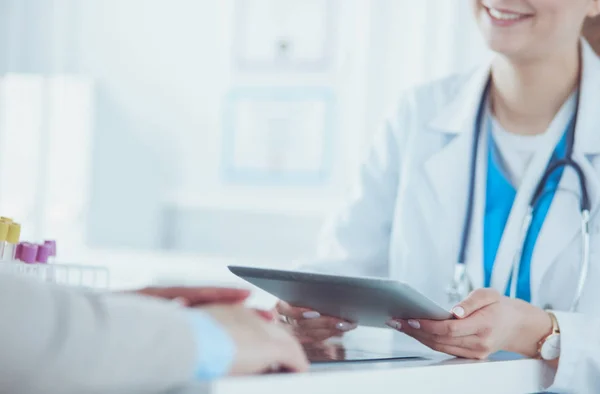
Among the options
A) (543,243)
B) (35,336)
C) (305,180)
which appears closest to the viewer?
(35,336)

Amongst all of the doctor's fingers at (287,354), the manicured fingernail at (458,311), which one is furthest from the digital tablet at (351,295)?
the doctor's fingers at (287,354)

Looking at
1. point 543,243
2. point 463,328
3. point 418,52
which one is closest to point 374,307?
point 463,328

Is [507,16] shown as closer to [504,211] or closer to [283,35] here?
[504,211]

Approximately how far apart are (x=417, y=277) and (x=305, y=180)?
1480mm

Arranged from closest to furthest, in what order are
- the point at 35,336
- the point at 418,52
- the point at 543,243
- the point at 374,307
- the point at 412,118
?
the point at 35,336 < the point at 374,307 < the point at 543,243 < the point at 412,118 < the point at 418,52

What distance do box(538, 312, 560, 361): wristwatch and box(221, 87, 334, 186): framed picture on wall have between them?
1.84 meters

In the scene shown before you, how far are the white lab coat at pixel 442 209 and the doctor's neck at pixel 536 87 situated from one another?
0.12 ft

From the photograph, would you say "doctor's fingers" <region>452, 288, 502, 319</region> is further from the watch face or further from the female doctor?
the female doctor

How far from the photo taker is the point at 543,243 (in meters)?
1.45

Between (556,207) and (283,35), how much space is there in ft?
5.61

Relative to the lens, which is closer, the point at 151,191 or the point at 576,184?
the point at 576,184

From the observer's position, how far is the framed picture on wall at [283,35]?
2963mm

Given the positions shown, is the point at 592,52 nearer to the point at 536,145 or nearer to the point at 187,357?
the point at 536,145

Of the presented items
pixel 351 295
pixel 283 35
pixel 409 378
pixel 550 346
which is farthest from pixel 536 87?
pixel 283 35
